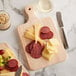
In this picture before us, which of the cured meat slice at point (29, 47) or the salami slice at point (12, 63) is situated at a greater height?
the cured meat slice at point (29, 47)

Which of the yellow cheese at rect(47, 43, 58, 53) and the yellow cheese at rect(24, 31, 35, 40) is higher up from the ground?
the yellow cheese at rect(24, 31, 35, 40)

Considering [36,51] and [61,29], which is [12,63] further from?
[61,29]

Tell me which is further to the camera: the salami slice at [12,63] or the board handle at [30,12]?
the board handle at [30,12]

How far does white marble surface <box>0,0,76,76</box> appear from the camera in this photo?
158 cm

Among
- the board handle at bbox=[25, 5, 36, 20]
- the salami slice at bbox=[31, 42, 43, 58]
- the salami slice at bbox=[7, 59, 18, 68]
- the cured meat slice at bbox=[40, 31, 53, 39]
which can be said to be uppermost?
the board handle at bbox=[25, 5, 36, 20]

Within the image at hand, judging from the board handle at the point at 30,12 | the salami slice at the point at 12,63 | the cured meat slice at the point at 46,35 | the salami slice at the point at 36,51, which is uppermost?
the board handle at the point at 30,12

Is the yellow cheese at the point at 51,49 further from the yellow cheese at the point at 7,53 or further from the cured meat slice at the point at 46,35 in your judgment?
the yellow cheese at the point at 7,53

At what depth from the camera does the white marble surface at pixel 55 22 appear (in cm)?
158

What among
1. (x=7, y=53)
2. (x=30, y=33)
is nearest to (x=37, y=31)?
(x=30, y=33)

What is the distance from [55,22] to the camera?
65.8 inches

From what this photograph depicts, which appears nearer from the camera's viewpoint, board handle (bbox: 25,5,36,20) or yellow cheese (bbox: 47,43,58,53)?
yellow cheese (bbox: 47,43,58,53)

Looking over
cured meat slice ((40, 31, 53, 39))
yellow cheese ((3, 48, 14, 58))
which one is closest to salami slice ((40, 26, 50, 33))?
cured meat slice ((40, 31, 53, 39))

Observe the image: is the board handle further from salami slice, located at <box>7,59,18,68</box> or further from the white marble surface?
salami slice, located at <box>7,59,18,68</box>

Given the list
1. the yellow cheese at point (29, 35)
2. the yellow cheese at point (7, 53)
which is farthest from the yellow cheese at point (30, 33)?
the yellow cheese at point (7, 53)
